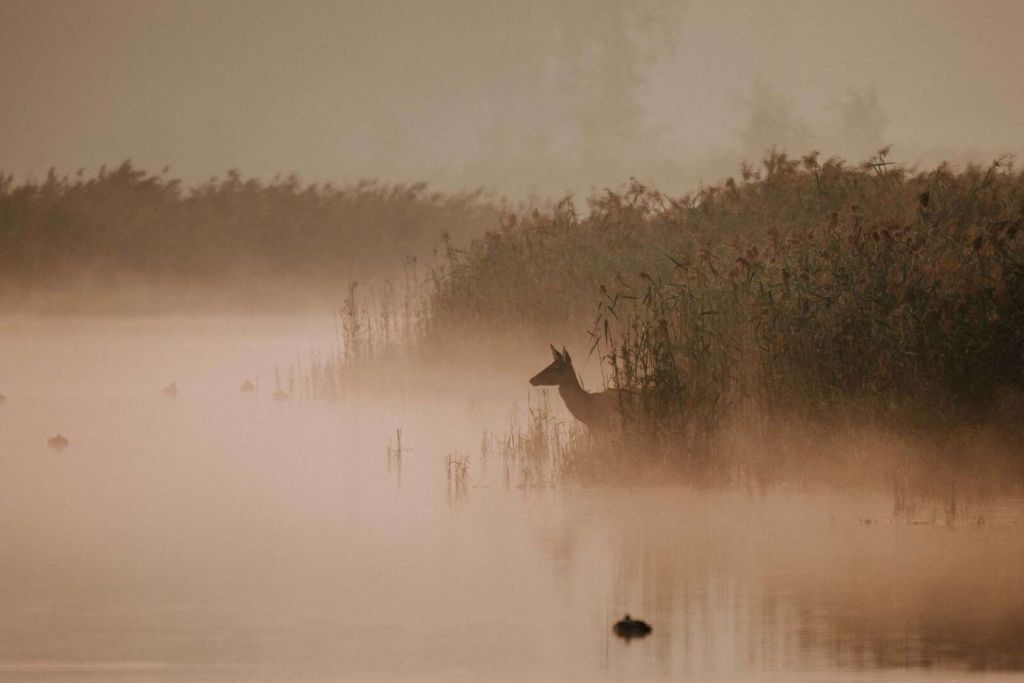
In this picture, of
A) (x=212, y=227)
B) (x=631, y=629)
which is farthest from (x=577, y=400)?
(x=212, y=227)

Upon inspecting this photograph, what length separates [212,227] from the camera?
33.7 metres

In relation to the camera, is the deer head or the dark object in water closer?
the dark object in water

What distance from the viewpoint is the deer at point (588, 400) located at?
1226 centimetres

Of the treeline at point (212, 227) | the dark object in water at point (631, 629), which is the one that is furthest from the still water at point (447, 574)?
the treeline at point (212, 227)

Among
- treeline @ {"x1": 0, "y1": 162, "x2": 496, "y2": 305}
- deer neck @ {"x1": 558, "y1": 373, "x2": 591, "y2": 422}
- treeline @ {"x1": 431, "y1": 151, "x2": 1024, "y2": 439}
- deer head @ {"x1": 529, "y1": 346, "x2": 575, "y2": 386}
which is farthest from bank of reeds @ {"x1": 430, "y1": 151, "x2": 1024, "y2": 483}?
treeline @ {"x1": 0, "y1": 162, "x2": 496, "y2": 305}

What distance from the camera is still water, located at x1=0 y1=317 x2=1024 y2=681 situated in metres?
7.22

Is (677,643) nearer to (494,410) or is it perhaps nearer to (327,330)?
(494,410)

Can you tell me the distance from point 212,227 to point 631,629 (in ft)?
88.4

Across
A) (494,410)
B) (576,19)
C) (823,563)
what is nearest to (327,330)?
(494,410)

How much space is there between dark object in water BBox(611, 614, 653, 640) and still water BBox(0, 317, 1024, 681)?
54 millimetres

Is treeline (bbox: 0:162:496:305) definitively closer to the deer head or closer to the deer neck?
the deer head

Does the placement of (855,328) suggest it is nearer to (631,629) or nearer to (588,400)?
(588,400)

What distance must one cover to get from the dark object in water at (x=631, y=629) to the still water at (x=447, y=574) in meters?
0.05

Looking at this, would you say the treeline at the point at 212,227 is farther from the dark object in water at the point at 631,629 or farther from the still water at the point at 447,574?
the dark object in water at the point at 631,629
